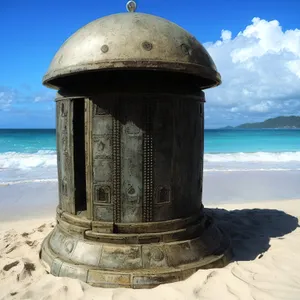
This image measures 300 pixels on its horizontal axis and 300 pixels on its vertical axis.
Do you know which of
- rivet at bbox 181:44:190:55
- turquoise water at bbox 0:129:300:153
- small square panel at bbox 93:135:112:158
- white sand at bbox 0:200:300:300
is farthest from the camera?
turquoise water at bbox 0:129:300:153

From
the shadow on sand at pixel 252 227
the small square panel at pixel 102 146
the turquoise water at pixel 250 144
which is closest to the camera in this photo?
the small square panel at pixel 102 146

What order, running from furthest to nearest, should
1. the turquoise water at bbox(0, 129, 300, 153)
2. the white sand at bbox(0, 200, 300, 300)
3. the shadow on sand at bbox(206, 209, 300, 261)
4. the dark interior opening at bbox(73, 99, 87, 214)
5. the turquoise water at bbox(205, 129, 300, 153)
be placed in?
1. the turquoise water at bbox(205, 129, 300, 153)
2. the turquoise water at bbox(0, 129, 300, 153)
3. the shadow on sand at bbox(206, 209, 300, 261)
4. the dark interior opening at bbox(73, 99, 87, 214)
5. the white sand at bbox(0, 200, 300, 300)

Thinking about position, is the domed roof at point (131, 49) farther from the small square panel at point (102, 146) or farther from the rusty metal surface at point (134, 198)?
the small square panel at point (102, 146)

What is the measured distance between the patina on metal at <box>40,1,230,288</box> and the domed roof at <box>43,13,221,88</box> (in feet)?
0.04

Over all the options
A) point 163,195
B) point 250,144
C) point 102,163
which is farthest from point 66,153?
point 250,144

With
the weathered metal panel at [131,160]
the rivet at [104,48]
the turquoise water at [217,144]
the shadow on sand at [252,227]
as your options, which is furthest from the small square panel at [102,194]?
the turquoise water at [217,144]

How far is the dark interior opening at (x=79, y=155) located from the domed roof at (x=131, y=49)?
1.60 ft

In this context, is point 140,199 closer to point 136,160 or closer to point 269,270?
point 136,160

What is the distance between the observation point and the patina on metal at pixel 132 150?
3.48 metres

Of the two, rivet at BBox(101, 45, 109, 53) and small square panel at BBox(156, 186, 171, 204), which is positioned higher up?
rivet at BBox(101, 45, 109, 53)

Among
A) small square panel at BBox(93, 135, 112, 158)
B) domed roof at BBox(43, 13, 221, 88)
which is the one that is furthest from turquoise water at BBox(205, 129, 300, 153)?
small square panel at BBox(93, 135, 112, 158)

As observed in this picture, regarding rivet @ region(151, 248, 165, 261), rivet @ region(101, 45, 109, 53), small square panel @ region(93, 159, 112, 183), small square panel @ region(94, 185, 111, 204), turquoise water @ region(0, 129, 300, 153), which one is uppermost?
rivet @ region(101, 45, 109, 53)

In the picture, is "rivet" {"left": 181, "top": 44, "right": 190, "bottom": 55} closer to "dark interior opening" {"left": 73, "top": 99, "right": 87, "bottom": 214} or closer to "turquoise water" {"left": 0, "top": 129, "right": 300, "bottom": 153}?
"dark interior opening" {"left": 73, "top": 99, "right": 87, "bottom": 214}

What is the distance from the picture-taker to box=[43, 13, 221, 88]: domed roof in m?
3.33
